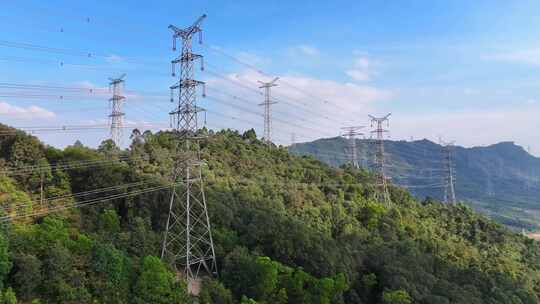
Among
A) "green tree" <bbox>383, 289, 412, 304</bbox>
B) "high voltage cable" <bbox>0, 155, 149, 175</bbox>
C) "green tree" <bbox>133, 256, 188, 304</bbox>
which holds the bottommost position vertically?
"green tree" <bbox>383, 289, 412, 304</bbox>

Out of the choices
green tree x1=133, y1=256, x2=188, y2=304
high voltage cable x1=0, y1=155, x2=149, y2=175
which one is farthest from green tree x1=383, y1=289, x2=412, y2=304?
high voltage cable x1=0, y1=155, x2=149, y2=175

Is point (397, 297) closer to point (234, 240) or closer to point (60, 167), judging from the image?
point (234, 240)

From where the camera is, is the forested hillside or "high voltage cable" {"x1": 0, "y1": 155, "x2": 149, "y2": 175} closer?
the forested hillside

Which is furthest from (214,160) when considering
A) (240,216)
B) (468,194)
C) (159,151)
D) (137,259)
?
(468,194)

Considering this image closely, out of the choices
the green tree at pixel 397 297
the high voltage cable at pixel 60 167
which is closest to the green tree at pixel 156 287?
the green tree at pixel 397 297

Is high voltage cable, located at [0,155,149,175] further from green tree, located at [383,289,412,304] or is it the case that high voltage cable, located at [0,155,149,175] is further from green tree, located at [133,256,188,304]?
green tree, located at [383,289,412,304]

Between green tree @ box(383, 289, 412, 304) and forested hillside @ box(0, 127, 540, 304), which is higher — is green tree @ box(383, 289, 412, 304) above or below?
below

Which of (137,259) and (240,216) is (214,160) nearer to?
(240,216)

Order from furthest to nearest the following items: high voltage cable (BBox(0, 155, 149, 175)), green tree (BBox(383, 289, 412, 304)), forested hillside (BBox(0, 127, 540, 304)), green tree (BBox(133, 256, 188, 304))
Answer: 1. high voltage cable (BBox(0, 155, 149, 175))
2. green tree (BBox(383, 289, 412, 304))
3. forested hillside (BBox(0, 127, 540, 304))
4. green tree (BBox(133, 256, 188, 304))

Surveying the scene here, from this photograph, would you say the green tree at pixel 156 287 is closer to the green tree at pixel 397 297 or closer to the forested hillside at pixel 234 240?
the forested hillside at pixel 234 240
